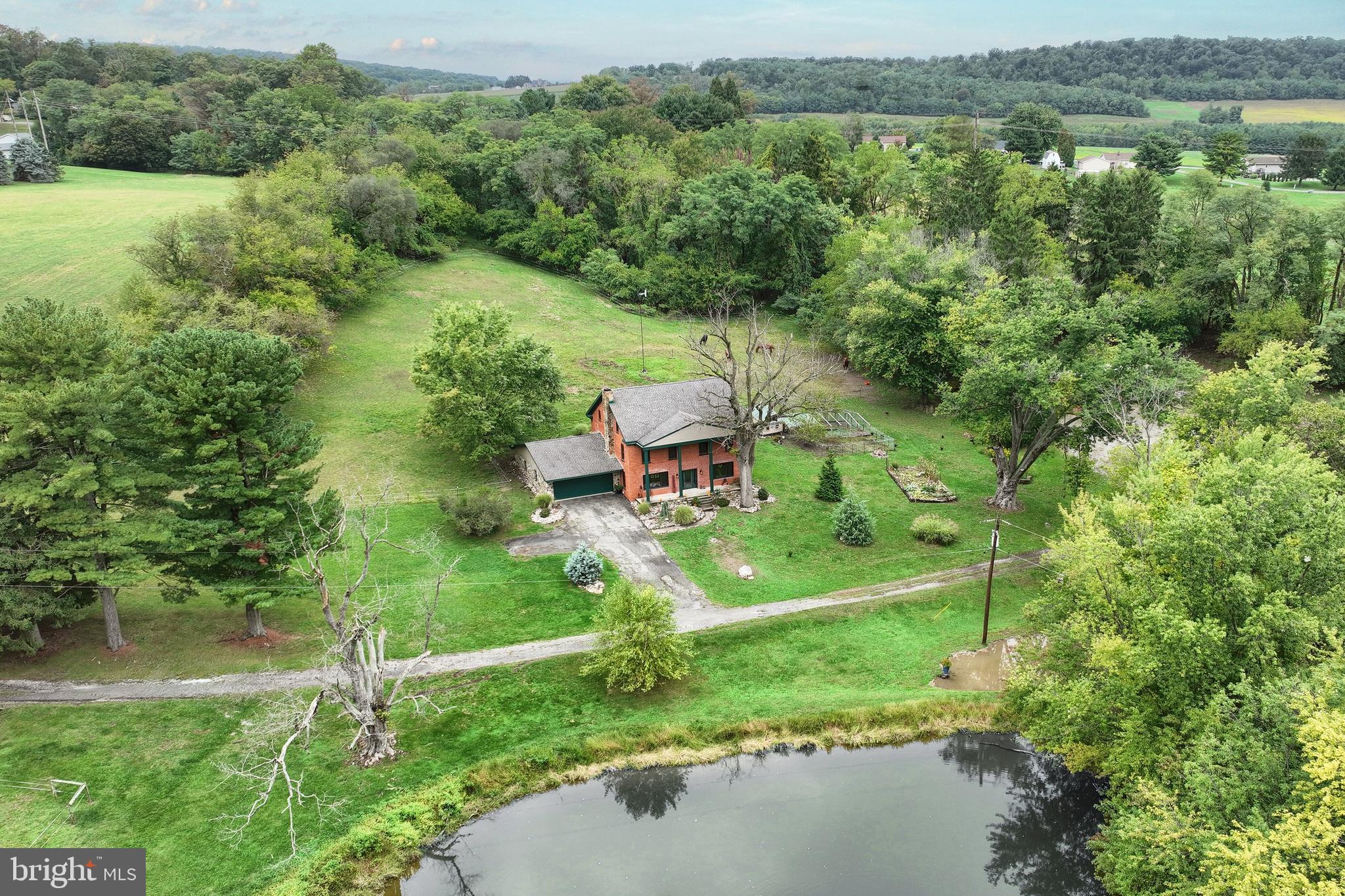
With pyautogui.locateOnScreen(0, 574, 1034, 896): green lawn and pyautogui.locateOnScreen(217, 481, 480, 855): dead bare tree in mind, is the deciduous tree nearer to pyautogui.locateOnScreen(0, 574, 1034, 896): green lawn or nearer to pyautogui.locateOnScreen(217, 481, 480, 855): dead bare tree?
pyautogui.locateOnScreen(217, 481, 480, 855): dead bare tree

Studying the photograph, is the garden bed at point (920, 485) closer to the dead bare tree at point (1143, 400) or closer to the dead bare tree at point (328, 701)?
the dead bare tree at point (1143, 400)

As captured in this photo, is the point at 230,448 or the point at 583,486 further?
the point at 583,486

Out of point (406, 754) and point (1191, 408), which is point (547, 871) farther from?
point (1191, 408)

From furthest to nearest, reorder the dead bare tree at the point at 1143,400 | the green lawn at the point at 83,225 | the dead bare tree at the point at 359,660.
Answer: the green lawn at the point at 83,225
the dead bare tree at the point at 1143,400
the dead bare tree at the point at 359,660

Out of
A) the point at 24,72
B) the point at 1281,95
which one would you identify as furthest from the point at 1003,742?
the point at 1281,95

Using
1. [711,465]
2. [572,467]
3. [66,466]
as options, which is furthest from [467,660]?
[711,465]

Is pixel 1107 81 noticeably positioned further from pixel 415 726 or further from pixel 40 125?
pixel 415 726

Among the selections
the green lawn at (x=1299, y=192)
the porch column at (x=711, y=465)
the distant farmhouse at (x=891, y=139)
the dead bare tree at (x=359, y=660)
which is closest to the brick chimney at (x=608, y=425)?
the porch column at (x=711, y=465)
